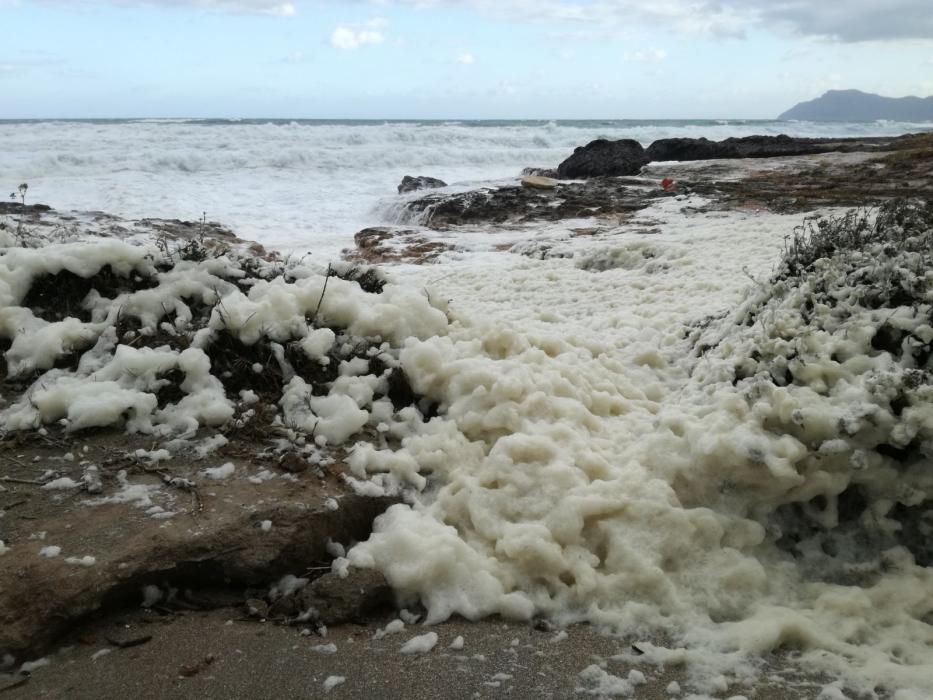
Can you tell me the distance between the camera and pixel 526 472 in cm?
314

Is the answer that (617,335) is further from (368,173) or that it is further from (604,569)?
(368,173)

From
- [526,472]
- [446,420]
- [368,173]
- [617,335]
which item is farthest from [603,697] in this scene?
[368,173]

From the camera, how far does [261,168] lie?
22844 mm

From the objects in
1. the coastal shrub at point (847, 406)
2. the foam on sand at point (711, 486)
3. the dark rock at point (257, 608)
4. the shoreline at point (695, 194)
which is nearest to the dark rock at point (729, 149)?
the shoreline at point (695, 194)

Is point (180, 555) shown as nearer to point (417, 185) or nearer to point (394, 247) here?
point (394, 247)

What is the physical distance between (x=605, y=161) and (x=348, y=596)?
17.1 m

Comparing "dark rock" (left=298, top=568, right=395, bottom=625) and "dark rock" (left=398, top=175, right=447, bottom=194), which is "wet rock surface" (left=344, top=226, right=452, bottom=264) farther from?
"dark rock" (left=298, top=568, right=395, bottom=625)

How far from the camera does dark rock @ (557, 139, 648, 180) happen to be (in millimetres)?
17844

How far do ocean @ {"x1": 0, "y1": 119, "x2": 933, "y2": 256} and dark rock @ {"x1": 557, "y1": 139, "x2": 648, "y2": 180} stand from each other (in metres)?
3.08

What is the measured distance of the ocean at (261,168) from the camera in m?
14.8

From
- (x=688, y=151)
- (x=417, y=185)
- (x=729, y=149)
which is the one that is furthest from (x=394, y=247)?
(x=729, y=149)

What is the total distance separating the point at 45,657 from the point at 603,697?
173 centimetres

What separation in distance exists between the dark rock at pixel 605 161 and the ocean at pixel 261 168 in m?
3.08

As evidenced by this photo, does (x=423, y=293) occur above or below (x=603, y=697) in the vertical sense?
above
